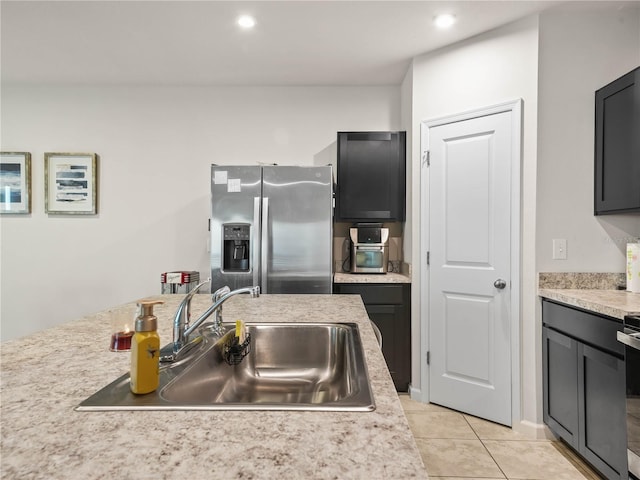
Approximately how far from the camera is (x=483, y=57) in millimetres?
2465

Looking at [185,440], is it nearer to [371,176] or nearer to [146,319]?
[146,319]

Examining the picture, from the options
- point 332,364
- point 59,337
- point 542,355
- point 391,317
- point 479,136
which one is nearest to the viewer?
point 59,337

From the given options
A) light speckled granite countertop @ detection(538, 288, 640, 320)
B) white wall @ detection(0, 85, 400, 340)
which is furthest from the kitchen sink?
white wall @ detection(0, 85, 400, 340)

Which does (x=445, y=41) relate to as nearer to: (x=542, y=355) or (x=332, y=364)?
(x=542, y=355)

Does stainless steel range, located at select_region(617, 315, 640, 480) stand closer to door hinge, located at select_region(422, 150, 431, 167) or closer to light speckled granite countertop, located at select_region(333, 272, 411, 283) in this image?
light speckled granite countertop, located at select_region(333, 272, 411, 283)

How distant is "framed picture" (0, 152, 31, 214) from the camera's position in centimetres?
346

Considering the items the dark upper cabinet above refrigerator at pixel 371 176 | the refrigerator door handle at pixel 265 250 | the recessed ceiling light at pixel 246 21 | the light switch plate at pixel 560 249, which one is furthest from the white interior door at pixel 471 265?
the recessed ceiling light at pixel 246 21

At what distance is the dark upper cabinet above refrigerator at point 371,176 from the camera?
121 inches

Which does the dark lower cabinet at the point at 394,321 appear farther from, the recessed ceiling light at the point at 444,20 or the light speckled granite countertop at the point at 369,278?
the recessed ceiling light at the point at 444,20

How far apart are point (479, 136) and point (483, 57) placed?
0.55 meters

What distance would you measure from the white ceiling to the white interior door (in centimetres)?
69

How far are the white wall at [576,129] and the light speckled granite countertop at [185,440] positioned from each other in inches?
77.4

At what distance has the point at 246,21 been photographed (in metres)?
2.38

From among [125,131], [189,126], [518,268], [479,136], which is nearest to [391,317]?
[518,268]
